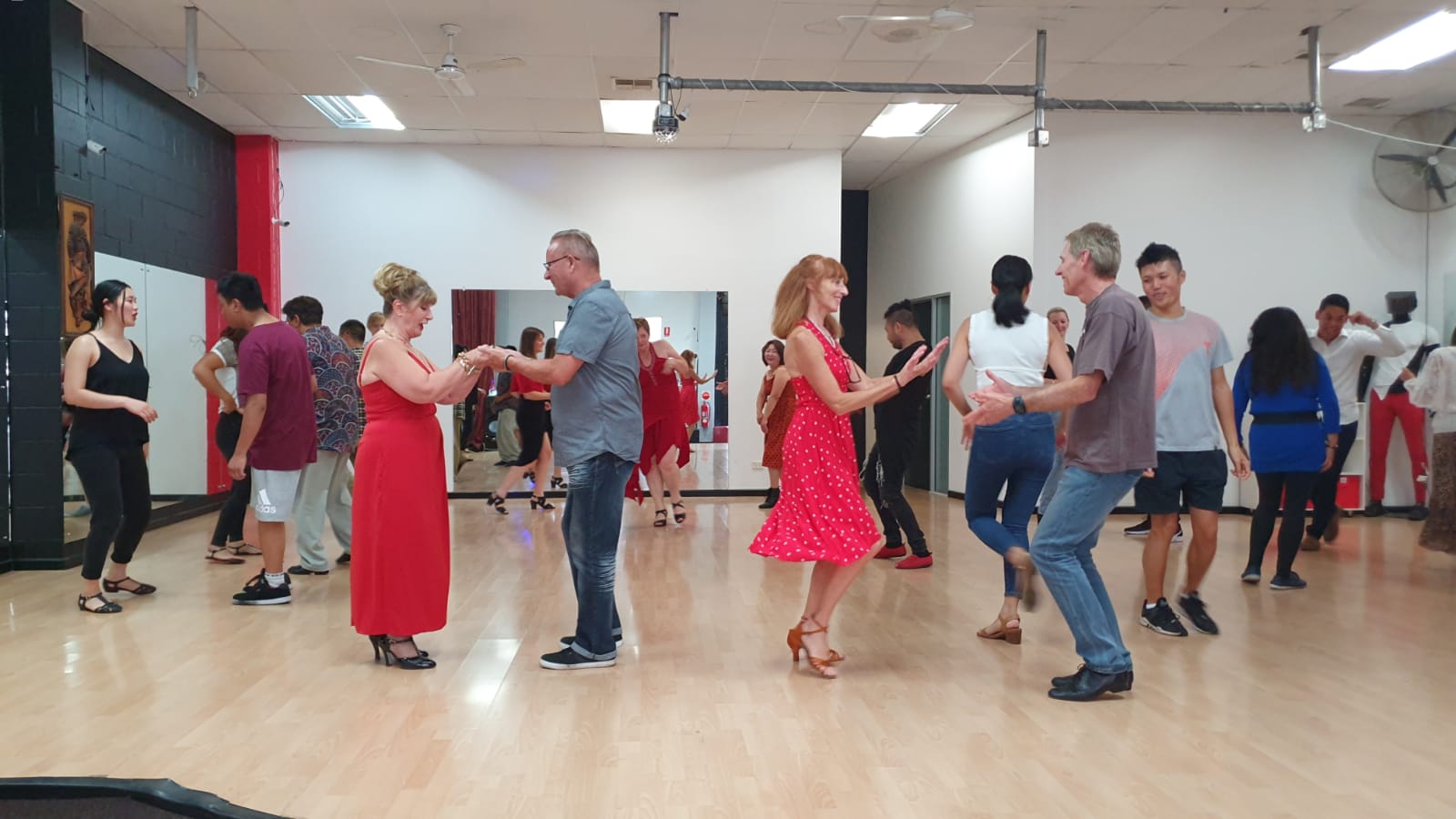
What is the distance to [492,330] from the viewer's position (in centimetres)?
957

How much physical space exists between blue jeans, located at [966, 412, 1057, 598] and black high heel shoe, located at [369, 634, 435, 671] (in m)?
2.08

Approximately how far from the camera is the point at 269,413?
4746mm

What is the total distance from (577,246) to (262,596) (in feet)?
8.20

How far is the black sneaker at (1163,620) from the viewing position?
14.1 ft

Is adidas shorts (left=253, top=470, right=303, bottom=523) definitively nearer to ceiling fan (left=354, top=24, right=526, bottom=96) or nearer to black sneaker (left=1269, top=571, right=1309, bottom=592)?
ceiling fan (left=354, top=24, right=526, bottom=96)

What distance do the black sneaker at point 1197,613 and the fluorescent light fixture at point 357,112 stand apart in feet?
22.0

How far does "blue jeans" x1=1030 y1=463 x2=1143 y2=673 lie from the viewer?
10.9ft

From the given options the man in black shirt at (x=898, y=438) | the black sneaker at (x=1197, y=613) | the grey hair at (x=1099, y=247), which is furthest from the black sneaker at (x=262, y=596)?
the black sneaker at (x=1197, y=613)

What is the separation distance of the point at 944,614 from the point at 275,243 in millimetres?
7127

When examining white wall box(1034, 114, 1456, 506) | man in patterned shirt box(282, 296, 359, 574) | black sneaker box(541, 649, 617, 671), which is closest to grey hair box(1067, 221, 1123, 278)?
black sneaker box(541, 649, 617, 671)

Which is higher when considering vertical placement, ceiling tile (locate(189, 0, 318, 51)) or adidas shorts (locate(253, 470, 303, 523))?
ceiling tile (locate(189, 0, 318, 51))

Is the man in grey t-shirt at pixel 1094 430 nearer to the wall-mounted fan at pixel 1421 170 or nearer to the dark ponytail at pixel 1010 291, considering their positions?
the dark ponytail at pixel 1010 291

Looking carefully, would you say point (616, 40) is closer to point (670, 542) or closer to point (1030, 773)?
point (670, 542)

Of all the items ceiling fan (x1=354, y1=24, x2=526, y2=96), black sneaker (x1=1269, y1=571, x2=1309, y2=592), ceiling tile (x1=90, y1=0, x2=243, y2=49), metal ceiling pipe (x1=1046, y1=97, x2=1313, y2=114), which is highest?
ceiling tile (x1=90, y1=0, x2=243, y2=49)
